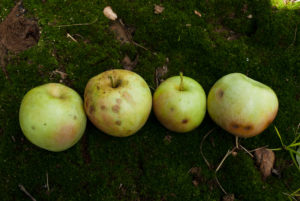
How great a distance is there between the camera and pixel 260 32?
10.1 feet

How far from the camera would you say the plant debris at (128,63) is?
287cm

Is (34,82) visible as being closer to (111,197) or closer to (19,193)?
(19,193)

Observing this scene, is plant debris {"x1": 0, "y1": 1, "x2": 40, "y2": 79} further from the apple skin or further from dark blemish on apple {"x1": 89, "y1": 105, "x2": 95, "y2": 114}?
the apple skin

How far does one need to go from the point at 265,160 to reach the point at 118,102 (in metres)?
1.59

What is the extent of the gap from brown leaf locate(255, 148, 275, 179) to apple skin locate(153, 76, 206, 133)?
731 millimetres

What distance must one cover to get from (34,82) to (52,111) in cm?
70

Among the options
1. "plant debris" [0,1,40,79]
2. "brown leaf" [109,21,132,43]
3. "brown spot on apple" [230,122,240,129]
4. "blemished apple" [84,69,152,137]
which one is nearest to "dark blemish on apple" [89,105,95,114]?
"blemished apple" [84,69,152,137]

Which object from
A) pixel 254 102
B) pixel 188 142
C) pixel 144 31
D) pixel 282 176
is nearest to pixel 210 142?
pixel 188 142

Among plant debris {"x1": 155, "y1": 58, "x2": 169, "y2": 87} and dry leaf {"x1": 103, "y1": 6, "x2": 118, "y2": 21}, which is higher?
dry leaf {"x1": 103, "y1": 6, "x2": 118, "y2": 21}

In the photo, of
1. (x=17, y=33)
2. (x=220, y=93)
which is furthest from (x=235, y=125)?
(x=17, y=33)

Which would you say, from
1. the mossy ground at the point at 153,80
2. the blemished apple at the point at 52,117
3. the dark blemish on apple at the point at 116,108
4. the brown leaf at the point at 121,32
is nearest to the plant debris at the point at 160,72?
the mossy ground at the point at 153,80

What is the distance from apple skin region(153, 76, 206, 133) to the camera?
232 cm

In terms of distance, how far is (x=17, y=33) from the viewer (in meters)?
2.81

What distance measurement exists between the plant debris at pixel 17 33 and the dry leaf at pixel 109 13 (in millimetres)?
758
